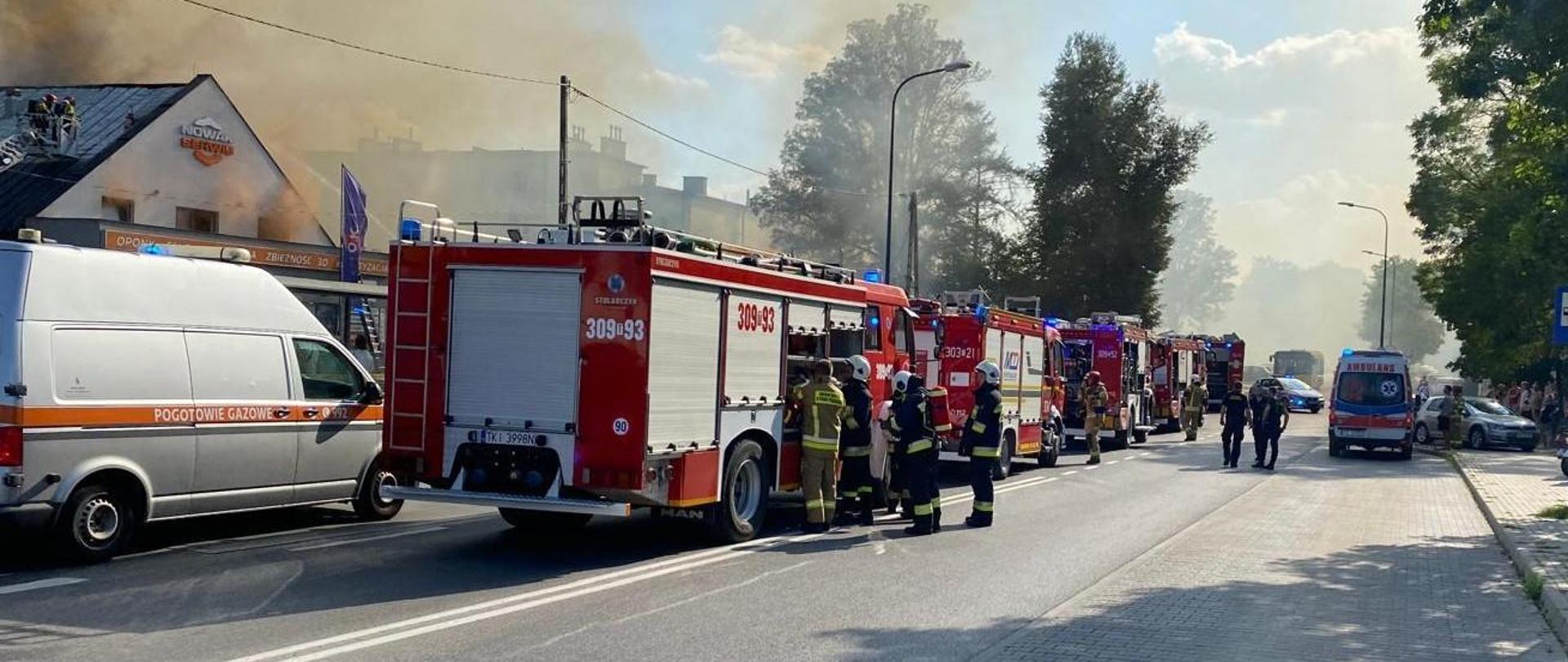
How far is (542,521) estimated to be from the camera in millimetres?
11938

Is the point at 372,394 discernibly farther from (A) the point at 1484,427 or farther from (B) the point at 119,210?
(A) the point at 1484,427

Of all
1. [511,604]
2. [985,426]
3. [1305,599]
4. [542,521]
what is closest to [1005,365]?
[985,426]

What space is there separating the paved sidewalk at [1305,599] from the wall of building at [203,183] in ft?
83.3

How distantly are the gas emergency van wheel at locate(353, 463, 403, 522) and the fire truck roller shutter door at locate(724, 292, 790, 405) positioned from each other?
121 inches

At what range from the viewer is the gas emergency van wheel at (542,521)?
11.7m

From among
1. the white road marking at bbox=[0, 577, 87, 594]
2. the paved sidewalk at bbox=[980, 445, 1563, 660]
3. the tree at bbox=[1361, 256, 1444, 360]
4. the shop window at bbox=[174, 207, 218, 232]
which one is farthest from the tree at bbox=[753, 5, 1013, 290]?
the tree at bbox=[1361, 256, 1444, 360]

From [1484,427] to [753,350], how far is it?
27334 millimetres

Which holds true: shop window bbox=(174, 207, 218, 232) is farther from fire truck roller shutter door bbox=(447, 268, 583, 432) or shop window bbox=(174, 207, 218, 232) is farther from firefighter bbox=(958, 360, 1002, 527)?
firefighter bbox=(958, 360, 1002, 527)

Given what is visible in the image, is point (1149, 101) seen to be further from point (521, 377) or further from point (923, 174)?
point (521, 377)

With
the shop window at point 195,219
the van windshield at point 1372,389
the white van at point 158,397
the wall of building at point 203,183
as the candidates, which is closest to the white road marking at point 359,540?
the white van at point 158,397

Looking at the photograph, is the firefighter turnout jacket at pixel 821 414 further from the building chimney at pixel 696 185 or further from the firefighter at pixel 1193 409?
the building chimney at pixel 696 185

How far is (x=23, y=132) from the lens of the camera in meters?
31.0

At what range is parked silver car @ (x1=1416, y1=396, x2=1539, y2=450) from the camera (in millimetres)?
32344

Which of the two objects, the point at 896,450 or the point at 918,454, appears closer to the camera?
the point at 918,454
